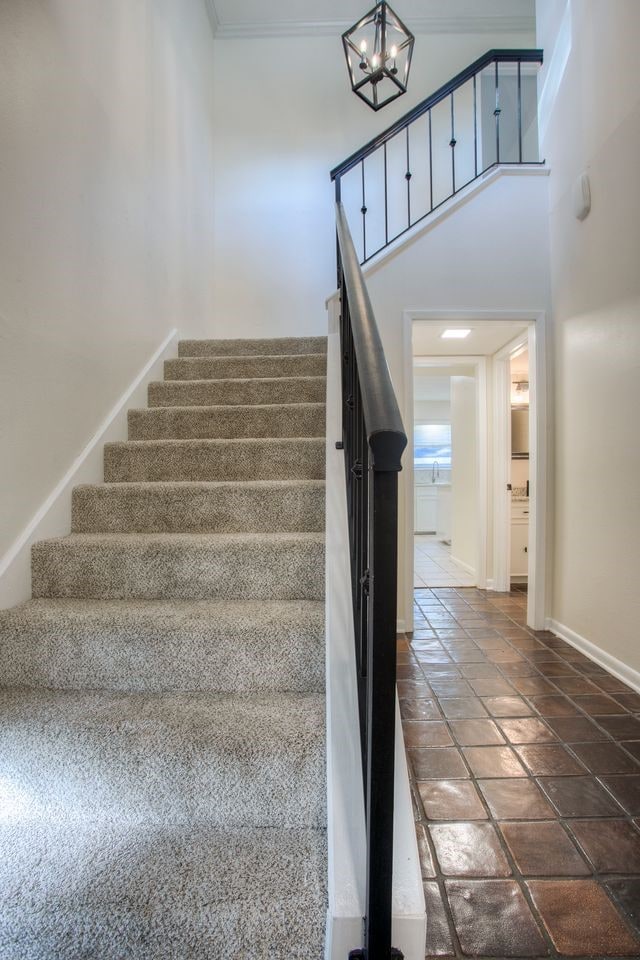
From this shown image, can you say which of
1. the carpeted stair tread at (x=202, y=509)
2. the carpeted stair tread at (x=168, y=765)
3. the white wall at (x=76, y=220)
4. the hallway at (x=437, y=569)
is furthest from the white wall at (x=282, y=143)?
the carpeted stair tread at (x=168, y=765)

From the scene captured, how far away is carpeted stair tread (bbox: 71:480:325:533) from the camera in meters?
1.69

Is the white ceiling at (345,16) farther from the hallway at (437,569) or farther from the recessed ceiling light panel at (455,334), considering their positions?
the hallway at (437,569)

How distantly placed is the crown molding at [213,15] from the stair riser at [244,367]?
3538mm

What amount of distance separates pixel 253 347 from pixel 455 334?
1.52 m

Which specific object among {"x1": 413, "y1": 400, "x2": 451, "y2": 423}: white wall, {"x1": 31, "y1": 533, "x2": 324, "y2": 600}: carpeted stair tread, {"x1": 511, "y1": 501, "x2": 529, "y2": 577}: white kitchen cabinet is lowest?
{"x1": 511, "y1": 501, "x2": 529, "y2": 577}: white kitchen cabinet

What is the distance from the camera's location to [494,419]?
4.04 m

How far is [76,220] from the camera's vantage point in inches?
69.0

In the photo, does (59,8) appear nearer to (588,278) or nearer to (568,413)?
(588,278)

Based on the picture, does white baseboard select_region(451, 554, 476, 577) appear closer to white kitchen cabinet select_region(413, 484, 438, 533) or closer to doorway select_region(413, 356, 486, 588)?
doorway select_region(413, 356, 486, 588)

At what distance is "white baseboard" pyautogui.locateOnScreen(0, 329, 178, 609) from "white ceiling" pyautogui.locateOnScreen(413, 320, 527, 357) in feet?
6.08

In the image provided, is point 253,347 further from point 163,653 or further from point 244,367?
point 163,653

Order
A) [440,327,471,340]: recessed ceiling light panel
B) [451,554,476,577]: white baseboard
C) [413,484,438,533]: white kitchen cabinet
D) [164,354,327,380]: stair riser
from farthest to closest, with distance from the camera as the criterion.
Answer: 1. [413,484,438,533]: white kitchen cabinet
2. [451,554,476,577]: white baseboard
3. [440,327,471,340]: recessed ceiling light panel
4. [164,354,327,380]: stair riser

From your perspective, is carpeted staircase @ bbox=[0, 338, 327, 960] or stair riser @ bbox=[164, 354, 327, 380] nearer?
carpeted staircase @ bbox=[0, 338, 327, 960]

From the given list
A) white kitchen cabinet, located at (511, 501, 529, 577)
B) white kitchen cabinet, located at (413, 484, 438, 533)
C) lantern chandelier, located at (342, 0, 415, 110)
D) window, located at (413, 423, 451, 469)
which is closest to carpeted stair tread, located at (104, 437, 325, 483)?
lantern chandelier, located at (342, 0, 415, 110)
